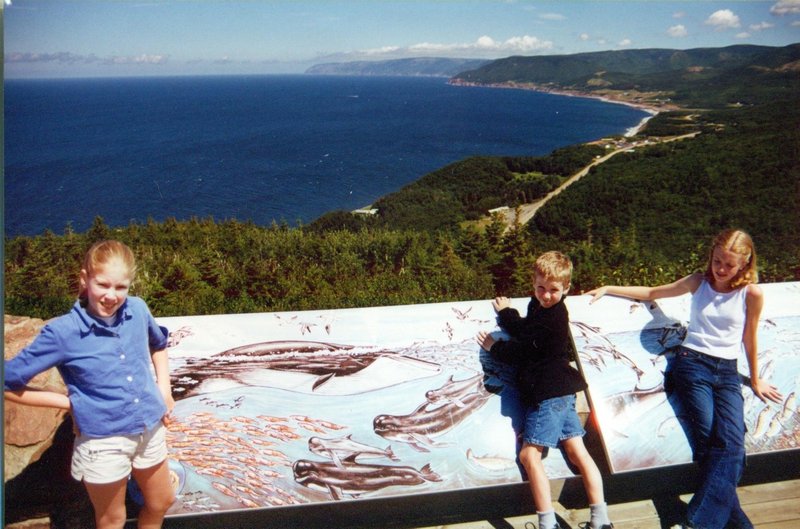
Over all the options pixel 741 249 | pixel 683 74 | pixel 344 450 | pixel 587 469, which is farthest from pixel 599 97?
pixel 344 450

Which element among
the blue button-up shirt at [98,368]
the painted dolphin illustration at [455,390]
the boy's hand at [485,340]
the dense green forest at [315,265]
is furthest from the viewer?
the dense green forest at [315,265]

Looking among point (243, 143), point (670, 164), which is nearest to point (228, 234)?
point (670, 164)

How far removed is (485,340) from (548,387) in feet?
1.89

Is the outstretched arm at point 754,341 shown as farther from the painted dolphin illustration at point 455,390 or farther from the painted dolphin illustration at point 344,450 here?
the painted dolphin illustration at point 344,450

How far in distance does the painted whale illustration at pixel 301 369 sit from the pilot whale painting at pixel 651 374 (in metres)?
1.06

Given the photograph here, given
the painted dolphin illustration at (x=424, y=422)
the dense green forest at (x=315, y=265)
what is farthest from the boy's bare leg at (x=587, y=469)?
the dense green forest at (x=315, y=265)

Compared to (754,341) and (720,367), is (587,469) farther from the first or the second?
(754,341)

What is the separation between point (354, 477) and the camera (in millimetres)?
2793

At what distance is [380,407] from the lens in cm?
311

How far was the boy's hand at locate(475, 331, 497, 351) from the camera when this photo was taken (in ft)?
11.3

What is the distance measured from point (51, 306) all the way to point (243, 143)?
8571 centimetres

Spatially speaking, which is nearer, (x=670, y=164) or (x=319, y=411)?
(x=319, y=411)

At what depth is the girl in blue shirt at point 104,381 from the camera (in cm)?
227

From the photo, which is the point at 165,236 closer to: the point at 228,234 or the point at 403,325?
the point at 228,234
